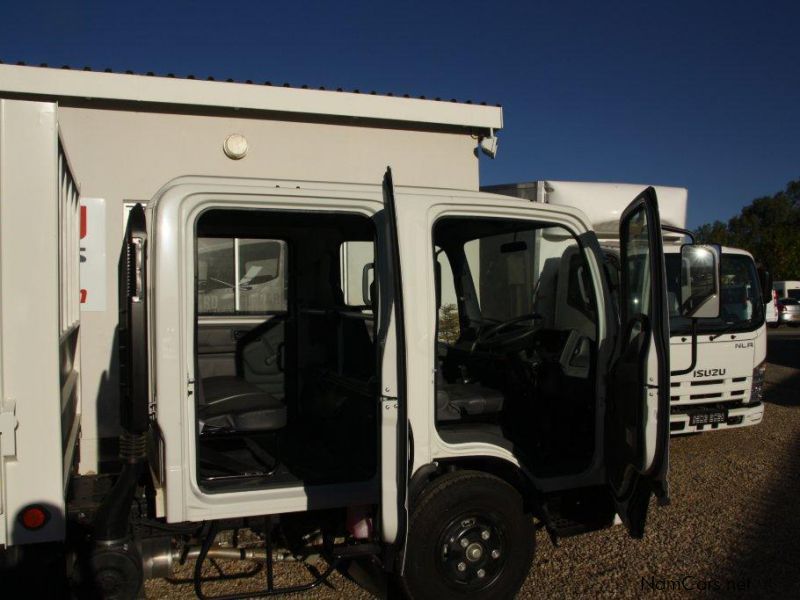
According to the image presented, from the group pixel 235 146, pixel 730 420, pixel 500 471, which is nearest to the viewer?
pixel 500 471

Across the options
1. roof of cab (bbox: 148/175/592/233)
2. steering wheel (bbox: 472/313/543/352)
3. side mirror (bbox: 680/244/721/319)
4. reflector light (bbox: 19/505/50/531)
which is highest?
roof of cab (bbox: 148/175/592/233)

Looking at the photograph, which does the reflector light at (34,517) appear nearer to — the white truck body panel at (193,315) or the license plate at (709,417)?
the white truck body panel at (193,315)

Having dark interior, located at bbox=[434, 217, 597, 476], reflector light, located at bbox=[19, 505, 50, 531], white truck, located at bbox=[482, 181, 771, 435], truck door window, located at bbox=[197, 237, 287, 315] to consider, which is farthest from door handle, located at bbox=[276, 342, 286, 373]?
white truck, located at bbox=[482, 181, 771, 435]

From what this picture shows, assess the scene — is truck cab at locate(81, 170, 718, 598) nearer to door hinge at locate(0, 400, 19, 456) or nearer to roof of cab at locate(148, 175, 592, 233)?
roof of cab at locate(148, 175, 592, 233)

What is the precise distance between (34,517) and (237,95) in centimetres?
543

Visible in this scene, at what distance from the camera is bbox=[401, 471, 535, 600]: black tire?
3.46m

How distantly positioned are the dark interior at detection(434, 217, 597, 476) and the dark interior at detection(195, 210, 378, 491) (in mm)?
603

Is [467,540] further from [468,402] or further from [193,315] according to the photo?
[193,315]

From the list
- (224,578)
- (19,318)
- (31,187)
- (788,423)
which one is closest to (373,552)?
(224,578)

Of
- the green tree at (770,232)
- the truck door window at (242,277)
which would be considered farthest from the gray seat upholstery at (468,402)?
the green tree at (770,232)

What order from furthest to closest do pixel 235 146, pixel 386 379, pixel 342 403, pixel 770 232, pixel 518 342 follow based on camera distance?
1. pixel 770 232
2. pixel 235 146
3. pixel 518 342
4. pixel 342 403
5. pixel 386 379

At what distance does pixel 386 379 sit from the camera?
3.09m

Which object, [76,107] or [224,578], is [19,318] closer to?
[224,578]

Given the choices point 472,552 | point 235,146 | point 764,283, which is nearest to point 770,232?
point 764,283
